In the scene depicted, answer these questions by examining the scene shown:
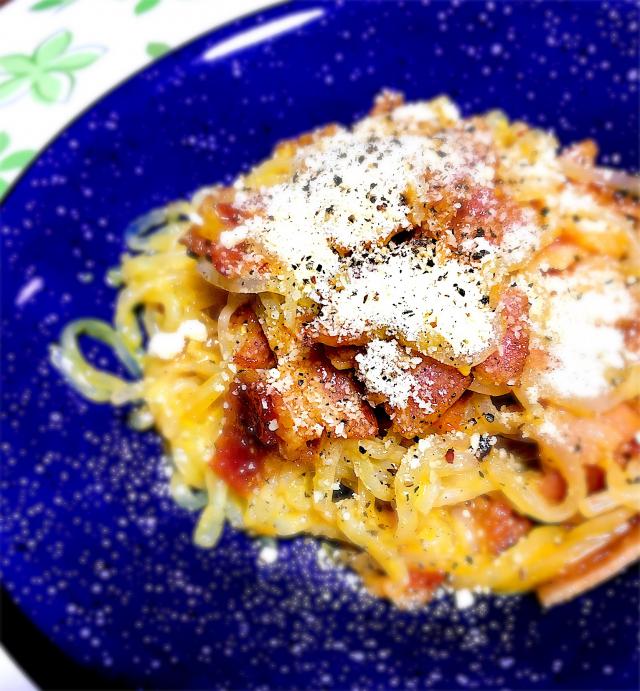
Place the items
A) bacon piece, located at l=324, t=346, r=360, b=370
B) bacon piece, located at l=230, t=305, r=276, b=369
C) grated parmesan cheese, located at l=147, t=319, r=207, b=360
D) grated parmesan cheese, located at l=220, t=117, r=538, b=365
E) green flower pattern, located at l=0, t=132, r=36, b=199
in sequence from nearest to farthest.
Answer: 1. grated parmesan cheese, located at l=220, t=117, r=538, b=365
2. bacon piece, located at l=324, t=346, r=360, b=370
3. bacon piece, located at l=230, t=305, r=276, b=369
4. grated parmesan cheese, located at l=147, t=319, r=207, b=360
5. green flower pattern, located at l=0, t=132, r=36, b=199

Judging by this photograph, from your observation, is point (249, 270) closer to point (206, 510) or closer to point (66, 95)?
point (206, 510)

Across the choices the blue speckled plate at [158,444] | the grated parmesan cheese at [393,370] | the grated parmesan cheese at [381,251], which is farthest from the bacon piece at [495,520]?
the grated parmesan cheese at [381,251]

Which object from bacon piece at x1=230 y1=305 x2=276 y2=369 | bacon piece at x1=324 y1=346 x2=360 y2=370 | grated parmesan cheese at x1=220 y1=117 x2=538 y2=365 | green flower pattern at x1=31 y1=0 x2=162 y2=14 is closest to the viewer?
grated parmesan cheese at x1=220 y1=117 x2=538 y2=365

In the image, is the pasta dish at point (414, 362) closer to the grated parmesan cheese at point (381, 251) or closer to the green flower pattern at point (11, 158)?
the grated parmesan cheese at point (381, 251)

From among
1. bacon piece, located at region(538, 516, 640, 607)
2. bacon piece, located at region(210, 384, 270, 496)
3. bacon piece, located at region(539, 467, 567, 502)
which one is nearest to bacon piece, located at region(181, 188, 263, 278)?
bacon piece, located at region(210, 384, 270, 496)

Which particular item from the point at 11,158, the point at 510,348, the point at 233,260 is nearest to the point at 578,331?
the point at 510,348

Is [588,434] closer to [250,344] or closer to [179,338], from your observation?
[250,344]

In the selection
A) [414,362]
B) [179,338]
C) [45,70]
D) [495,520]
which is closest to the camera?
[414,362]

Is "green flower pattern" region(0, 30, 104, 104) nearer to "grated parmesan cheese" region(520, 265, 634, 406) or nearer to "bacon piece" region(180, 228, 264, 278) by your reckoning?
"bacon piece" region(180, 228, 264, 278)
